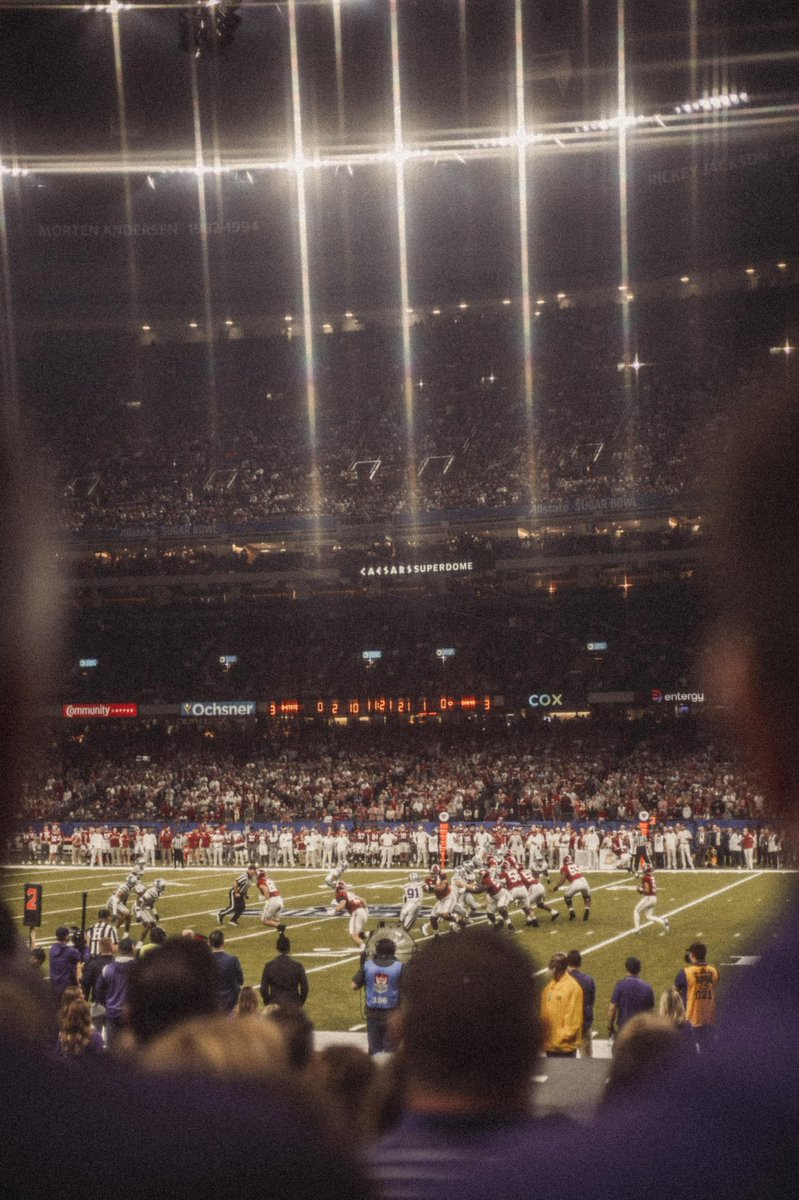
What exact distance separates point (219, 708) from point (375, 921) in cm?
3045

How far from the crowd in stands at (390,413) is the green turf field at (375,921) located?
77.8 ft

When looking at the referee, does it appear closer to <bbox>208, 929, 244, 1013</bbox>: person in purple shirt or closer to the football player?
the football player

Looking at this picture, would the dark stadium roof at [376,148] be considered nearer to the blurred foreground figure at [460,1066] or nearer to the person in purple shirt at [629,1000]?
the person in purple shirt at [629,1000]

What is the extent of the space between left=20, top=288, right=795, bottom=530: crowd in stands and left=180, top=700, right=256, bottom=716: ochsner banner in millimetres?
8286

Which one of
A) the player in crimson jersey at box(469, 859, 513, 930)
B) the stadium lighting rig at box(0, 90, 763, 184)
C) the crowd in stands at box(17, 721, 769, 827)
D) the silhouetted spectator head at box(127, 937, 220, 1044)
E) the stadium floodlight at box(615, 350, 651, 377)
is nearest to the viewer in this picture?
the silhouetted spectator head at box(127, 937, 220, 1044)

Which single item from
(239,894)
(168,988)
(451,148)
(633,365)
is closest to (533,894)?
(239,894)

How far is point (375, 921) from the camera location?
23203mm

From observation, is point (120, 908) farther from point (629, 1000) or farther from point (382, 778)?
point (382, 778)

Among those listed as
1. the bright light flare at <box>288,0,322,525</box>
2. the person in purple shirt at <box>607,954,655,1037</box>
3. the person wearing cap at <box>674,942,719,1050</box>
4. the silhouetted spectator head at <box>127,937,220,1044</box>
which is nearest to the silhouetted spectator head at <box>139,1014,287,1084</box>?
the silhouetted spectator head at <box>127,937,220,1044</box>

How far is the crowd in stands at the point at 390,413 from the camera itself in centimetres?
5312

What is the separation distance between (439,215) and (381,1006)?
49124 millimetres

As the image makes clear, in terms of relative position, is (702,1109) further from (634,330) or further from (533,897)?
(634,330)

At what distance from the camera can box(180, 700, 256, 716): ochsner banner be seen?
5247 centimetres

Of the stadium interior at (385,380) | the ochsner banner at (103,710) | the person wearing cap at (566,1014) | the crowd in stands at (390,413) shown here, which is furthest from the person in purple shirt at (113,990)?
the ochsner banner at (103,710)
